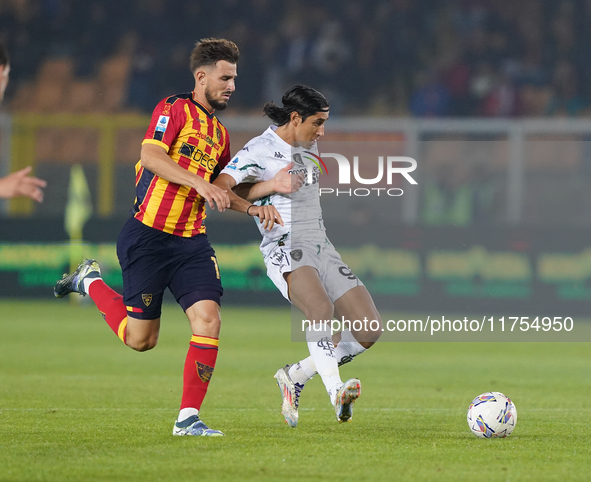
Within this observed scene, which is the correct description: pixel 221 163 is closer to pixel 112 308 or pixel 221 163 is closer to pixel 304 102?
pixel 304 102

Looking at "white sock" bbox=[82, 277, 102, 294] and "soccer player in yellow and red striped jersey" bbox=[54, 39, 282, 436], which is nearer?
"soccer player in yellow and red striped jersey" bbox=[54, 39, 282, 436]

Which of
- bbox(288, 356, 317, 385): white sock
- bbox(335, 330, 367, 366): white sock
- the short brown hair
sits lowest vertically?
bbox(288, 356, 317, 385): white sock

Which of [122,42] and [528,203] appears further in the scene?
[122,42]

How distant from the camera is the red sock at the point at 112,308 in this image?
6043 mm

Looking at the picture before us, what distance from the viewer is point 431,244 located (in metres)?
14.2

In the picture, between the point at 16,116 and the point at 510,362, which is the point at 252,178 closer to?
the point at 510,362

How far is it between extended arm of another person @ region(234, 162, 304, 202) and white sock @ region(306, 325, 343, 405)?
854 millimetres

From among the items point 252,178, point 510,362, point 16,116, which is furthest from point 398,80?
point 252,178

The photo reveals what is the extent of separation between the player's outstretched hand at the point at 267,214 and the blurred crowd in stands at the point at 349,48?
1260 centimetres

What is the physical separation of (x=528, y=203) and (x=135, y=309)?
983 cm

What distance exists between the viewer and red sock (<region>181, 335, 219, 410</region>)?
5.30 metres

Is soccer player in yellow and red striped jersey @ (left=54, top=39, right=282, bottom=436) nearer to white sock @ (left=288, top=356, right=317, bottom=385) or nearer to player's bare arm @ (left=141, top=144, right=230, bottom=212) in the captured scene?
player's bare arm @ (left=141, top=144, right=230, bottom=212)

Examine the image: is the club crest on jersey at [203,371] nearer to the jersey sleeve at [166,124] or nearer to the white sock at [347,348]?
the white sock at [347,348]

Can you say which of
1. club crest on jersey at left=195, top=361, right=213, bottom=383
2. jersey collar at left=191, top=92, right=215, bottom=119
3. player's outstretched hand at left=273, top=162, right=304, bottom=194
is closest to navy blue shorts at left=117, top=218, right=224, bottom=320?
club crest on jersey at left=195, top=361, right=213, bottom=383
